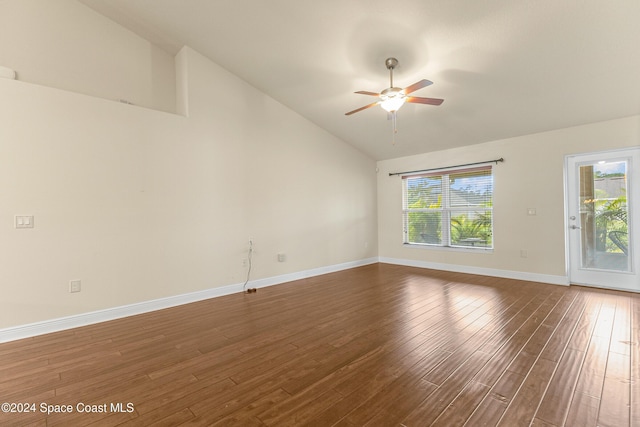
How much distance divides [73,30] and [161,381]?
4014 mm

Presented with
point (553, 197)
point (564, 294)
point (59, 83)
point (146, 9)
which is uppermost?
point (146, 9)

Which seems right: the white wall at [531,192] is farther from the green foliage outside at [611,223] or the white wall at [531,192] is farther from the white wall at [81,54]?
the white wall at [81,54]

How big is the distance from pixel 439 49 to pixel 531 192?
298 cm

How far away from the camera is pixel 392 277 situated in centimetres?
490

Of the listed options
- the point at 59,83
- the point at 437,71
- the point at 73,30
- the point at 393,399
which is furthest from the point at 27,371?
the point at 437,71

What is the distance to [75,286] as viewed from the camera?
2.93 metres

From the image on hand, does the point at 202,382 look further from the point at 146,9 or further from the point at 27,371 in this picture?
the point at 146,9

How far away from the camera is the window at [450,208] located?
16.6 feet

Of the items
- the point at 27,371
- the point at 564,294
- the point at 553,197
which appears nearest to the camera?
the point at 27,371

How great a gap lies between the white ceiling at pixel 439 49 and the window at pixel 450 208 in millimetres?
1041

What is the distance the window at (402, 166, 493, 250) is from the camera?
5066mm

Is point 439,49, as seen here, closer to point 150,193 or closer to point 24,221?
point 150,193

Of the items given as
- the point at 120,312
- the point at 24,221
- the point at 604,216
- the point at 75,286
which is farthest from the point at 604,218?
the point at 24,221

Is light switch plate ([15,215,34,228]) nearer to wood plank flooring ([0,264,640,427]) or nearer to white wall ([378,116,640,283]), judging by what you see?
wood plank flooring ([0,264,640,427])
